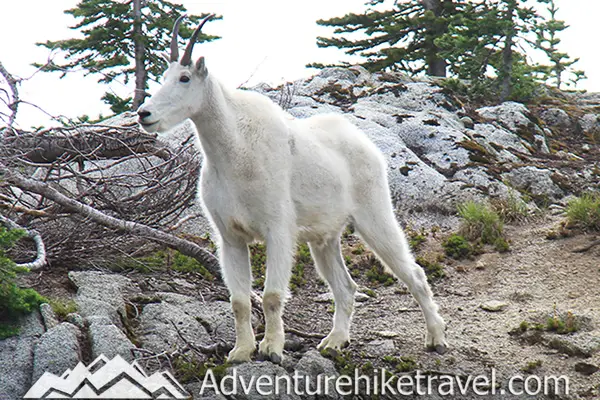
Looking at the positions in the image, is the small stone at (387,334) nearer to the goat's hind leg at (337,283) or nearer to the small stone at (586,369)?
the goat's hind leg at (337,283)

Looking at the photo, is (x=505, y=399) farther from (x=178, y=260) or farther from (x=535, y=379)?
(x=178, y=260)

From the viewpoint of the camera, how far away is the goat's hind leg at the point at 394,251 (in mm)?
7219

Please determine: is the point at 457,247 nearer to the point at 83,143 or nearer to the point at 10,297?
the point at 83,143

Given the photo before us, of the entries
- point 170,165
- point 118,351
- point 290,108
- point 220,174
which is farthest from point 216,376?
point 290,108

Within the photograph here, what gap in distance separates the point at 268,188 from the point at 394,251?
1.86 m

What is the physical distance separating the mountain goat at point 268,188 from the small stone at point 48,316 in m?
1.69

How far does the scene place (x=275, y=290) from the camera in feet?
20.0

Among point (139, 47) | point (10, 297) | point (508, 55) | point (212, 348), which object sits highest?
point (139, 47)

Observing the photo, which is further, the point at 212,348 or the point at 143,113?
the point at 212,348

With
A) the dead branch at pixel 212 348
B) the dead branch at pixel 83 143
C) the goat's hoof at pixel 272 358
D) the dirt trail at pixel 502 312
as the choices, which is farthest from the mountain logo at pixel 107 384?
the dead branch at pixel 83 143

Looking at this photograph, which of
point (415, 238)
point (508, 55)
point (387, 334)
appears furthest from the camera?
point (508, 55)

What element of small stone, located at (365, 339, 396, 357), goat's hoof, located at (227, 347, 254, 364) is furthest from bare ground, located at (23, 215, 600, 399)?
goat's hoof, located at (227, 347, 254, 364)

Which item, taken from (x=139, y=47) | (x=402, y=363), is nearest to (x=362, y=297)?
(x=402, y=363)

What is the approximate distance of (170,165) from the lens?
10195mm
